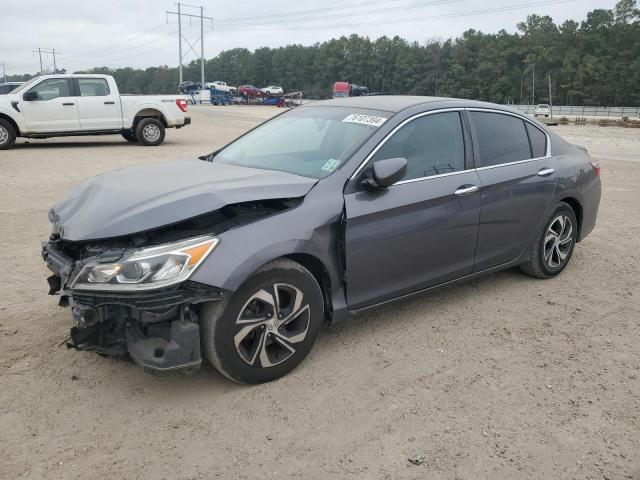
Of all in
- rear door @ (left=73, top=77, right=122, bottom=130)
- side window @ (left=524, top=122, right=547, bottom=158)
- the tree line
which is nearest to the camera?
side window @ (left=524, top=122, right=547, bottom=158)

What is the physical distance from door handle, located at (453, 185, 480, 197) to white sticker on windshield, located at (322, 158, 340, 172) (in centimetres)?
95

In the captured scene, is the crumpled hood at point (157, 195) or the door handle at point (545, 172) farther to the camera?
the door handle at point (545, 172)

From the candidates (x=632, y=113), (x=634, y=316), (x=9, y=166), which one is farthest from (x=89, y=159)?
(x=632, y=113)

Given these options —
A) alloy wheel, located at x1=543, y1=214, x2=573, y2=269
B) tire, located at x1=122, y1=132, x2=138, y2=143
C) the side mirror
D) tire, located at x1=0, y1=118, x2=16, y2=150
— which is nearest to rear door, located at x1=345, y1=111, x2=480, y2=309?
the side mirror

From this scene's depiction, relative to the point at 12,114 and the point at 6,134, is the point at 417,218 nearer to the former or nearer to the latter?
the point at 12,114

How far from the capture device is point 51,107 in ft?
47.9

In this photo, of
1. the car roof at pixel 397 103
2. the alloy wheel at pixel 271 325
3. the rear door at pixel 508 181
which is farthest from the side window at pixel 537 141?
the alloy wheel at pixel 271 325

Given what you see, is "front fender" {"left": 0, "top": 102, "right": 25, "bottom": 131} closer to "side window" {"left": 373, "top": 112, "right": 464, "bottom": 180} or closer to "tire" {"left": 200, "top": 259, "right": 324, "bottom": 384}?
"side window" {"left": 373, "top": 112, "right": 464, "bottom": 180}

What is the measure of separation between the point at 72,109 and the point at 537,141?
13.2m

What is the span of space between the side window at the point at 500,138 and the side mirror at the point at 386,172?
42.9 inches

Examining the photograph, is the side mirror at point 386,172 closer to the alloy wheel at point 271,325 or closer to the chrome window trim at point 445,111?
the chrome window trim at point 445,111

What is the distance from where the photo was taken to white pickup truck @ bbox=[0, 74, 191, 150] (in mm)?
14461

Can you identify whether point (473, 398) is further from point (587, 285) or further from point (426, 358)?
point (587, 285)

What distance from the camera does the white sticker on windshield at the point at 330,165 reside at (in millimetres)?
3641
